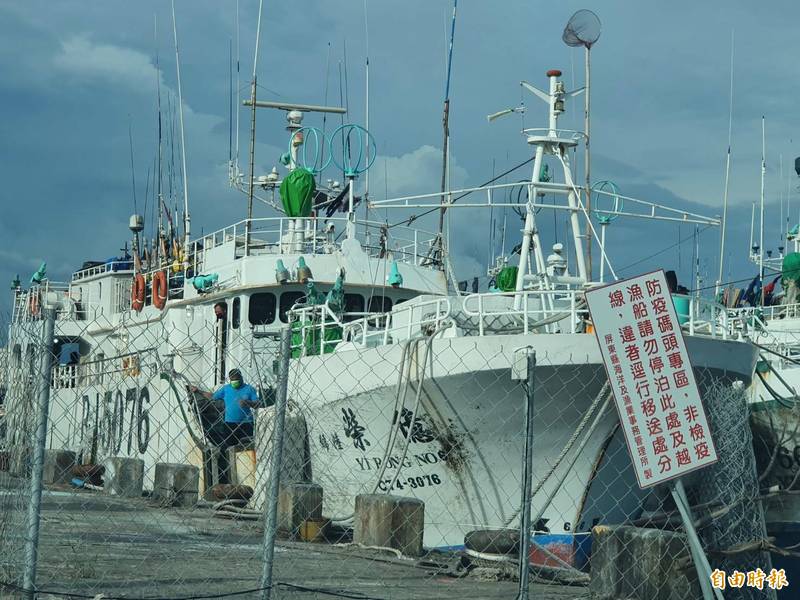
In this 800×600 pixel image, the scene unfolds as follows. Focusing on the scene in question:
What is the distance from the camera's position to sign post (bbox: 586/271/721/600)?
6.20 m

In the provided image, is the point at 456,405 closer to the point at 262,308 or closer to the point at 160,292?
the point at 262,308

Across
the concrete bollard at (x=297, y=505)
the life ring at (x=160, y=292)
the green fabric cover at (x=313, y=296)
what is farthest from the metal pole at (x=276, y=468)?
the life ring at (x=160, y=292)

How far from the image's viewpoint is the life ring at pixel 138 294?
70.9ft

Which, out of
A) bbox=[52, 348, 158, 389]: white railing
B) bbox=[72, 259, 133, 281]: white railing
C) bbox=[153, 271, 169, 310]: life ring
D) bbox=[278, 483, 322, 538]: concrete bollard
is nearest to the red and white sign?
bbox=[52, 348, 158, 389]: white railing

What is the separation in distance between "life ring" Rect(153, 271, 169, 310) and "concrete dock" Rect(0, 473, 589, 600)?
9.51 m

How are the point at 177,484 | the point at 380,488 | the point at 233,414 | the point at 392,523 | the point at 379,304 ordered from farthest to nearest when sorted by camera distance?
A: the point at 379,304 < the point at 233,414 < the point at 380,488 < the point at 177,484 < the point at 392,523

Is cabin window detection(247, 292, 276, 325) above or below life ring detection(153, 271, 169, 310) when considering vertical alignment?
below

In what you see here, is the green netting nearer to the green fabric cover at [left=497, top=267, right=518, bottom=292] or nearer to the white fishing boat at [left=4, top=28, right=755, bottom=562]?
the green fabric cover at [left=497, top=267, right=518, bottom=292]

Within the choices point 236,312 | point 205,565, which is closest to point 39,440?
point 205,565

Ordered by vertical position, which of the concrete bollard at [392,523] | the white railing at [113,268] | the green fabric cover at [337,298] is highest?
the white railing at [113,268]

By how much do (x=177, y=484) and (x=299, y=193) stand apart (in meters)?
7.95

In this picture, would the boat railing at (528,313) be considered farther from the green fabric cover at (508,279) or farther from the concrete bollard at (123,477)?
the concrete bollard at (123,477)

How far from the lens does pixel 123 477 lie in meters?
13.7

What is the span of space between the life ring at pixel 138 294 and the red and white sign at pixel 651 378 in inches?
644
